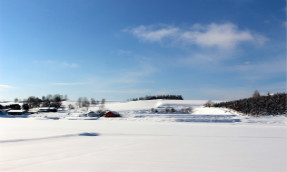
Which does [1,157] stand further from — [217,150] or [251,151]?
[251,151]

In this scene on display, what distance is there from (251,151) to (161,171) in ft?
9.69

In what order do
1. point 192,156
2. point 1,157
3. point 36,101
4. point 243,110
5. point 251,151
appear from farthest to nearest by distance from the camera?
1. point 36,101
2. point 243,110
3. point 251,151
4. point 192,156
5. point 1,157

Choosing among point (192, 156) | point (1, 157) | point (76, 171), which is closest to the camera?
point (76, 171)

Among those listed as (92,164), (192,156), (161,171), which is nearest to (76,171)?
(92,164)

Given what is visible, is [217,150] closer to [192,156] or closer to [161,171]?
[192,156]

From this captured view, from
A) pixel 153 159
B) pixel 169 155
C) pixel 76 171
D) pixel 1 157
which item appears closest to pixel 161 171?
pixel 153 159

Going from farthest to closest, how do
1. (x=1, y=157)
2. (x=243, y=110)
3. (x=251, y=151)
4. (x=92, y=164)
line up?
(x=243, y=110)
(x=251, y=151)
(x=1, y=157)
(x=92, y=164)

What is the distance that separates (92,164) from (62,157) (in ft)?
2.88

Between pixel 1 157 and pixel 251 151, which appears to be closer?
pixel 1 157

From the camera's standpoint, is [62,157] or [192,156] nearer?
[62,157]

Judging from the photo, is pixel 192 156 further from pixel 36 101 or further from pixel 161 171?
pixel 36 101

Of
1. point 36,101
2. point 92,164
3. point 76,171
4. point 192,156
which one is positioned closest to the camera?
point 76,171

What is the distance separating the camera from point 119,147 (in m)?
5.44

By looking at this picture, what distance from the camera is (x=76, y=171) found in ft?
11.2
